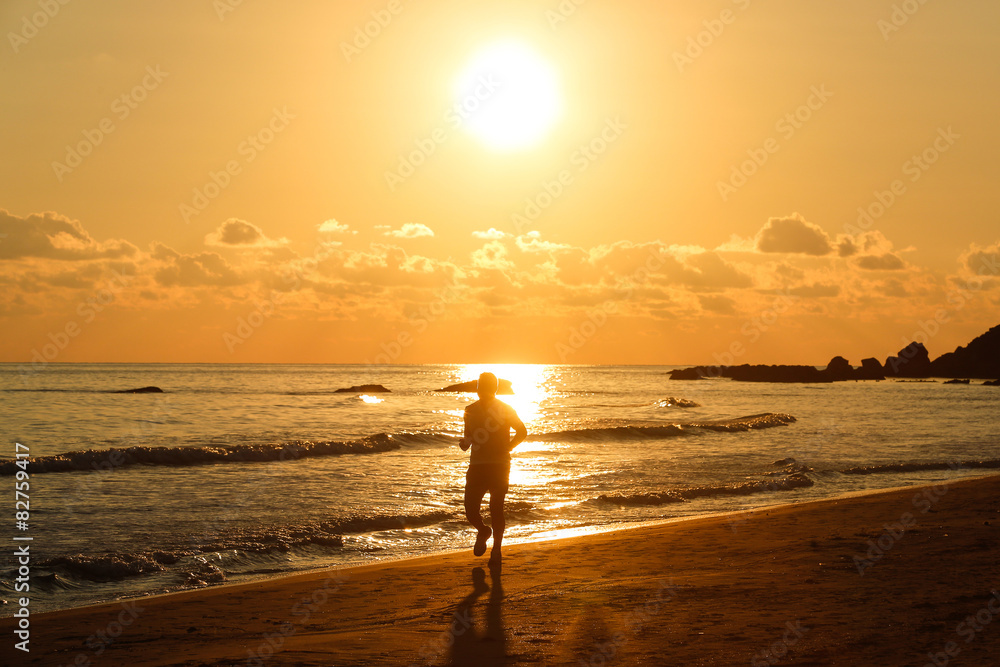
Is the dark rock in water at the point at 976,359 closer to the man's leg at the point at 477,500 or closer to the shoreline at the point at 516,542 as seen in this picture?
the shoreline at the point at 516,542

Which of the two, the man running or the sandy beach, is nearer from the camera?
the sandy beach

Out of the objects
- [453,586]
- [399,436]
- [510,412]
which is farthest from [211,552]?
[399,436]

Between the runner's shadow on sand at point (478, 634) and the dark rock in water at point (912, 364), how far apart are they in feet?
446

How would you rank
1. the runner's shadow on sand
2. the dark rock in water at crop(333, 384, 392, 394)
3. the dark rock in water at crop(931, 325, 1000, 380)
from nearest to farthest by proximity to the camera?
the runner's shadow on sand < the dark rock in water at crop(333, 384, 392, 394) < the dark rock in water at crop(931, 325, 1000, 380)

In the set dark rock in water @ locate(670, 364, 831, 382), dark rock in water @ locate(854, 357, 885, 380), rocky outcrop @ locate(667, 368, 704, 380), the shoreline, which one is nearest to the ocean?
the shoreline

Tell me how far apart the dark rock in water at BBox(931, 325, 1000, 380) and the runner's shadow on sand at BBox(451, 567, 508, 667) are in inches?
5103

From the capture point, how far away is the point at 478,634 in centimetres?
620

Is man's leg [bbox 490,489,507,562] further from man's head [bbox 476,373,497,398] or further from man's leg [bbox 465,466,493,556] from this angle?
man's head [bbox 476,373,497,398]

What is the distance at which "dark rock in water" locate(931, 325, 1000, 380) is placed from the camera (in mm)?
113000

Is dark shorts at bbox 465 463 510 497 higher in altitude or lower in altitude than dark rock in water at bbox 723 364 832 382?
lower

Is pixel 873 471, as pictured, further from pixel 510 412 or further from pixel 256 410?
pixel 256 410

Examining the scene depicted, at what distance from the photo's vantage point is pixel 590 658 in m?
5.51

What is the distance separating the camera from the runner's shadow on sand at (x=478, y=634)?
5.57 m

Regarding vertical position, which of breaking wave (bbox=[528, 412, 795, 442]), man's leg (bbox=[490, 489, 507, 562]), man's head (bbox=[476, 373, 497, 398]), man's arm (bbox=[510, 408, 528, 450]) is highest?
man's head (bbox=[476, 373, 497, 398])
